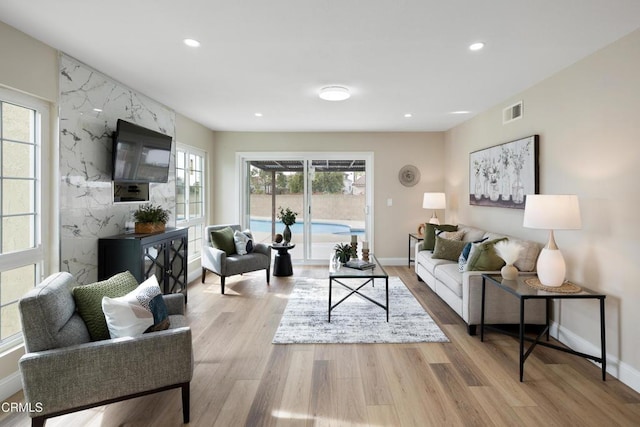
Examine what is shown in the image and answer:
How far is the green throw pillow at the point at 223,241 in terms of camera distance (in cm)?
486

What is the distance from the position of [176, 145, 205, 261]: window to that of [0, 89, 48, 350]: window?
7.70ft

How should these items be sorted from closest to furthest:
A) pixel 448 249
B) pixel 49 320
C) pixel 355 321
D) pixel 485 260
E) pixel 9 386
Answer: pixel 49 320, pixel 9 386, pixel 485 260, pixel 355 321, pixel 448 249

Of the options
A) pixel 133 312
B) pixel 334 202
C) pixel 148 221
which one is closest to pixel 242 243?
pixel 148 221

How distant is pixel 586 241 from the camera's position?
2.85m

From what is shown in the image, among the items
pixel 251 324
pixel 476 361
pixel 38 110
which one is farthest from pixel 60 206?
pixel 476 361

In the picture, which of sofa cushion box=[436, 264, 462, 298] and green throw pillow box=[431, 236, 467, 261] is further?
green throw pillow box=[431, 236, 467, 261]

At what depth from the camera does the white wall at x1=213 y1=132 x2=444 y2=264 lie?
6320mm

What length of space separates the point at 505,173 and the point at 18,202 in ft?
15.8

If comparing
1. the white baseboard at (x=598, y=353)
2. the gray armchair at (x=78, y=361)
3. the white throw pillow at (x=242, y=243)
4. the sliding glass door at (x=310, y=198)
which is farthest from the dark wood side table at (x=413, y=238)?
the gray armchair at (x=78, y=361)

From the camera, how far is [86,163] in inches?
123

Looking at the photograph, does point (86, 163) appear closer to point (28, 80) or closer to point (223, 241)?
point (28, 80)

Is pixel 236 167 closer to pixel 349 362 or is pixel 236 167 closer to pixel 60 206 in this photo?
pixel 60 206

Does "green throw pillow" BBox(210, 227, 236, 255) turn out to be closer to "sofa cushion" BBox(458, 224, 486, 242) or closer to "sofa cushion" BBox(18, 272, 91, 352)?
"sofa cushion" BBox(18, 272, 91, 352)

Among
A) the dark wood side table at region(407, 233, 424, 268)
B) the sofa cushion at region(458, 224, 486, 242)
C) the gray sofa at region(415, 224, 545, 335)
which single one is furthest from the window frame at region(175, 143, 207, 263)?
the sofa cushion at region(458, 224, 486, 242)
